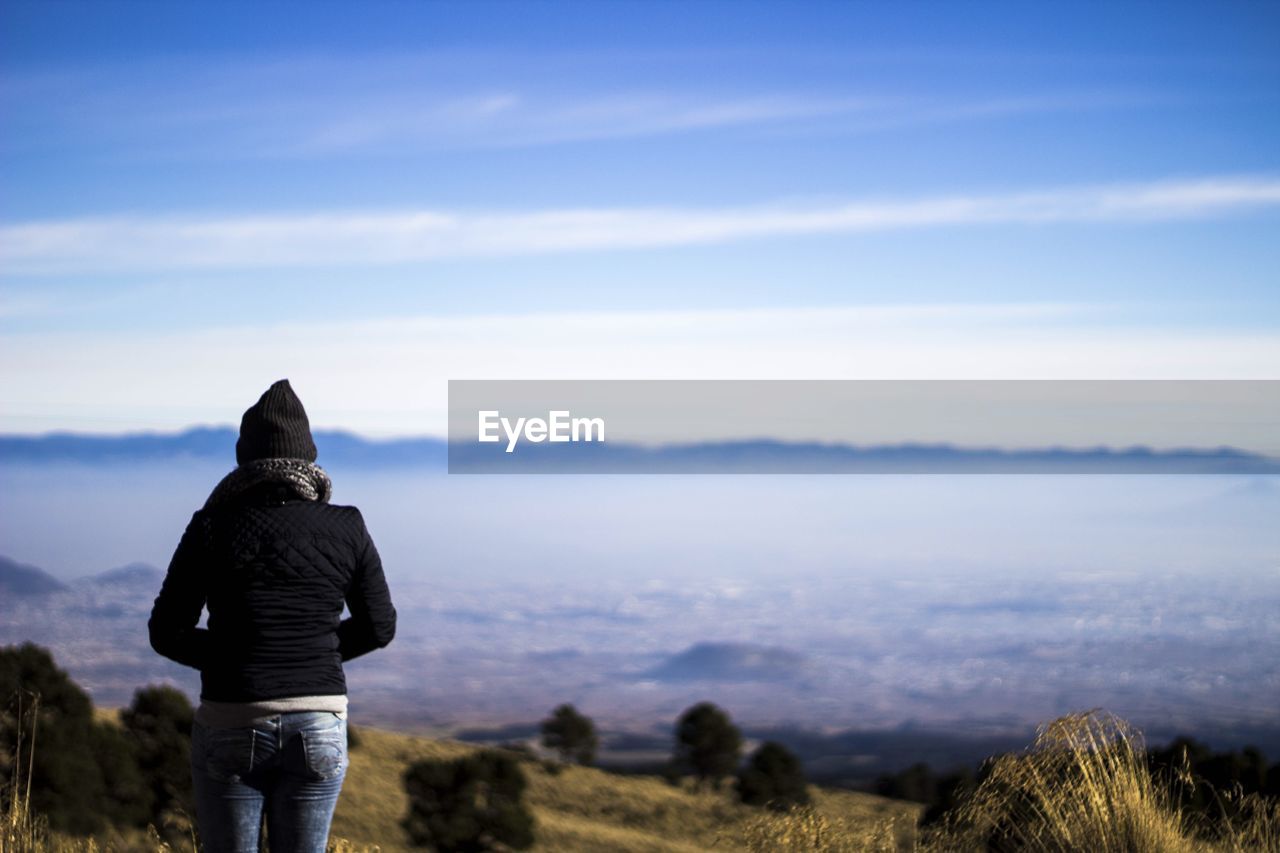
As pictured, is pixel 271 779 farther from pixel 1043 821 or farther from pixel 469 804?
pixel 469 804

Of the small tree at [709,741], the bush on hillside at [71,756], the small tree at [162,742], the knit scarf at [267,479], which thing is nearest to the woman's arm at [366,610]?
the knit scarf at [267,479]

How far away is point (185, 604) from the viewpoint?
4715 mm

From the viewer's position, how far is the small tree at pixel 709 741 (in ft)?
118

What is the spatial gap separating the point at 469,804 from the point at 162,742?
21.2 ft

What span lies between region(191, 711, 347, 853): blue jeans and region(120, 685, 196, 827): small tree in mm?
21875

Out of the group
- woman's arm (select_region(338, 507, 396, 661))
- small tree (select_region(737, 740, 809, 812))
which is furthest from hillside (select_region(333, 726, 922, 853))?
woman's arm (select_region(338, 507, 396, 661))

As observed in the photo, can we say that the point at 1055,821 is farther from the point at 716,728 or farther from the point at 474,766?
the point at 716,728

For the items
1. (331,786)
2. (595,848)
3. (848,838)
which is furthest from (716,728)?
(331,786)

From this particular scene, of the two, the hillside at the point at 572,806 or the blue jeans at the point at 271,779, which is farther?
the hillside at the point at 572,806

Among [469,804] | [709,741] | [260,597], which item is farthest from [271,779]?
[709,741]

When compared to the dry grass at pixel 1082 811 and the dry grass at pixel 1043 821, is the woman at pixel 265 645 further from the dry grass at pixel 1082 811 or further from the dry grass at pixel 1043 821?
the dry grass at pixel 1082 811

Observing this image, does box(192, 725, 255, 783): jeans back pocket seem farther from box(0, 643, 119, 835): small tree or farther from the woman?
box(0, 643, 119, 835): small tree

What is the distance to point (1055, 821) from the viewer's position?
804 centimetres

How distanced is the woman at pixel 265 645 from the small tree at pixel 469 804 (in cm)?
2337
